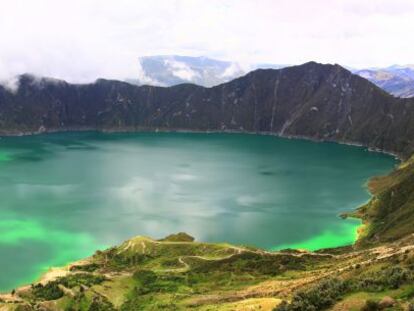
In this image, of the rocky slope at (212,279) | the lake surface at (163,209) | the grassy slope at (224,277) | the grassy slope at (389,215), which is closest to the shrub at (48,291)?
the rocky slope at (212,279)

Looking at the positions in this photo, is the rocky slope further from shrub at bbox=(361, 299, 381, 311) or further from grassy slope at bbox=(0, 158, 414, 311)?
shrub at bbox=(361, 299, 381, 311)

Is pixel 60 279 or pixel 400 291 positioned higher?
pixel 400 291

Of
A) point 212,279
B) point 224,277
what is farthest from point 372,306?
point 212,279

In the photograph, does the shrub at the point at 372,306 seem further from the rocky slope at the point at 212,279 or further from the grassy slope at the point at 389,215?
the grassy slope at the point at 389,215

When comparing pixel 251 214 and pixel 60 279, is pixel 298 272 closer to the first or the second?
pixel 60 279

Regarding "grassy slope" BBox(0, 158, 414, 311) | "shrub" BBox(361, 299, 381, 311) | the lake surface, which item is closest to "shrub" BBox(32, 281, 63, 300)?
"grassy slope" BBox(0, 158, 414, 311)

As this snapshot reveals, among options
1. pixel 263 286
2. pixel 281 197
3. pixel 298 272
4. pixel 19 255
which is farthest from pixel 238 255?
pixel 281 197

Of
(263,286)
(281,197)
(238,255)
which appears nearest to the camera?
(263,286)

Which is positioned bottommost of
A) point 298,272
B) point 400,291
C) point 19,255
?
point 19,255

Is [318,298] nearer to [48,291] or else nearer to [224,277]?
[224,277]
